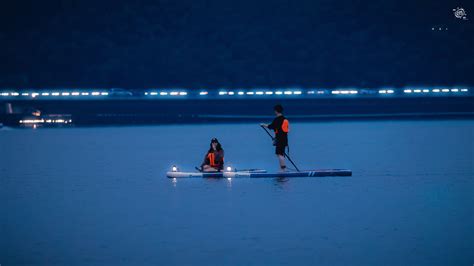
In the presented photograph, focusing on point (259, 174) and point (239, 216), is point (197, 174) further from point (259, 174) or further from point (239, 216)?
point (239, 216)

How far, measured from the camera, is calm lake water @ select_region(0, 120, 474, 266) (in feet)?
39.8

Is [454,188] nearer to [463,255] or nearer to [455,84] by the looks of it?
[463,255]

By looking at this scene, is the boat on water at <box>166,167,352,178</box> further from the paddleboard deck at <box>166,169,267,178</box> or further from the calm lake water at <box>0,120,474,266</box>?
the calm lake water at <box>0,120,474,266</box>

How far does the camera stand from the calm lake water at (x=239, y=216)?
1212 cm

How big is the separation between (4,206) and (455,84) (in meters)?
119

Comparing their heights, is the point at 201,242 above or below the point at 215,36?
below

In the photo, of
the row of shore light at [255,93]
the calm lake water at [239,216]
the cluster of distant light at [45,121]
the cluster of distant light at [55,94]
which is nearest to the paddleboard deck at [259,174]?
the calm lake water at [239,216]

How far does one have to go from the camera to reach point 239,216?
51.5 ft

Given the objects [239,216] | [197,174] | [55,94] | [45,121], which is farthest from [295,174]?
[55,94]

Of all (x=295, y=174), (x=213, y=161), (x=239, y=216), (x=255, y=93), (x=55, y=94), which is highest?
(x=55, y=94)

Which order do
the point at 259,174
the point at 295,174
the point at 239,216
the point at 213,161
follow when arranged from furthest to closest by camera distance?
the point at 213,161
the point at 295,174
the point at 259,174
the point at 239,216

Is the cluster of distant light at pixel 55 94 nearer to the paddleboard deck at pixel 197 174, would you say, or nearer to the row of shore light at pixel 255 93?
the row of shore light at pixel 255 93

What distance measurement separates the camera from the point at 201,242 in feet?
42.8

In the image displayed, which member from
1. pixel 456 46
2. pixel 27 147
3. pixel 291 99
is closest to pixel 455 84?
pixel 456 46
